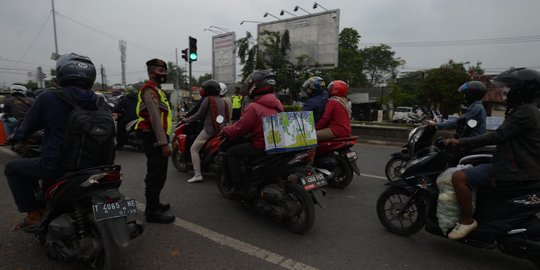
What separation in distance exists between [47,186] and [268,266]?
1.98 metres

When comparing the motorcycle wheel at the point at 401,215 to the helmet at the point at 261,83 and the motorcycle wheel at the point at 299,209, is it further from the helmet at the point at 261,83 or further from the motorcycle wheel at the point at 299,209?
the helmet at the point at 261,83

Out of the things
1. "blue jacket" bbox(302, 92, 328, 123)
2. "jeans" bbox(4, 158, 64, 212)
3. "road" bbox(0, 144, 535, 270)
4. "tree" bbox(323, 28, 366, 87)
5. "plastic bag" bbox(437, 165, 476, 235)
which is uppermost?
"tree" bbox(323, 28, 366, 87)

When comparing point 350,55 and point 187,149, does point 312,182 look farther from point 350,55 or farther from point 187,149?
point 350,55

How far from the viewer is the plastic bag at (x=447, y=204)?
10.1ft

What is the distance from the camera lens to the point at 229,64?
81.6 ft

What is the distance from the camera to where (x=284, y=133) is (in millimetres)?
3555

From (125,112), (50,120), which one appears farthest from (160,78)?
(125,112)

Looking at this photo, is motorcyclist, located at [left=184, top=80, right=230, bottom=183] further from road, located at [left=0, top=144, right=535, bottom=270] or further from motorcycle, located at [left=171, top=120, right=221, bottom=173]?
road, located at [left=0, top=144, right=535, bottom=270]

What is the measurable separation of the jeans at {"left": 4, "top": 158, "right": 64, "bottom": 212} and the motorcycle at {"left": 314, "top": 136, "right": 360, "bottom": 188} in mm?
3598

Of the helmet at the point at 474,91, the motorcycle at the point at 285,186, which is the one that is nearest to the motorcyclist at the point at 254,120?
the motorcycle at the point at 285,186

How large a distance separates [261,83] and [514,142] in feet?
8.11

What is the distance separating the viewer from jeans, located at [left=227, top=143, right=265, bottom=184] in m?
3.86

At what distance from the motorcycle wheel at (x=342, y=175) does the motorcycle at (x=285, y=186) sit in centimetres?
176

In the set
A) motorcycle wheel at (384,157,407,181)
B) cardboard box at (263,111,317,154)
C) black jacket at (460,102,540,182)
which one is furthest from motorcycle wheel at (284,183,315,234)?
motorcycle wheel at (384,157,407,181)
